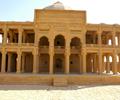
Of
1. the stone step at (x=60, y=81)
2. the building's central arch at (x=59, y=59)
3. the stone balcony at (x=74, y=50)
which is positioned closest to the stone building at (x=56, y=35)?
the stone balcony at (x=74, y=50)

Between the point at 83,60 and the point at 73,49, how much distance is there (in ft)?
10.8

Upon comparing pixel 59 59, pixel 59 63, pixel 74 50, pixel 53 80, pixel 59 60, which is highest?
pixel 74 50

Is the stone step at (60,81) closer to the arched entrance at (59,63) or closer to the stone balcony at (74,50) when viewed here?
the stone balcony at (74,50)

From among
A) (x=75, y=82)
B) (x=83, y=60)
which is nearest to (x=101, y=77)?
(x=75, y=82)

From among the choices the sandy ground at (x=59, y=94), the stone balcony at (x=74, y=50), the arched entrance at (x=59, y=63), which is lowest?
the sandy ground at (x=59, y=94)

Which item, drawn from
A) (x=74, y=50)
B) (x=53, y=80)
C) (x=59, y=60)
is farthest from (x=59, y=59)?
(x=53, y=80)

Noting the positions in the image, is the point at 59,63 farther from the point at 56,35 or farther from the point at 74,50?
the point at 56,35

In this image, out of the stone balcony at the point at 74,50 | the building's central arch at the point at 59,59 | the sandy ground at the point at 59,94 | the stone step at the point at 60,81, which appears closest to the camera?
the sandy ground at the point at 59,94

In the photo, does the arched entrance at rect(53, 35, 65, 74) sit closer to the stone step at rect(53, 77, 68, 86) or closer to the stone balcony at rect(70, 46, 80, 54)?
the stone balcony at rect(70, 46, 80, 54)

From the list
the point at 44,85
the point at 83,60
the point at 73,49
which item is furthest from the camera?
the point at 73,49

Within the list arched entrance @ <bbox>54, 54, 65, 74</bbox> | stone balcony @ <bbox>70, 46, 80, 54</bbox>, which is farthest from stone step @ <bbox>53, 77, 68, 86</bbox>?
arched entrance @ <bbox>54, 54, 65, 74</bbox>

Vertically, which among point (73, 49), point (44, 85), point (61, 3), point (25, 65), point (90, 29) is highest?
point (61, 3)

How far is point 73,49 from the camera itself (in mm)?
32562

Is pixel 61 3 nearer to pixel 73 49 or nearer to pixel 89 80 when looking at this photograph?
pixel 73 49
